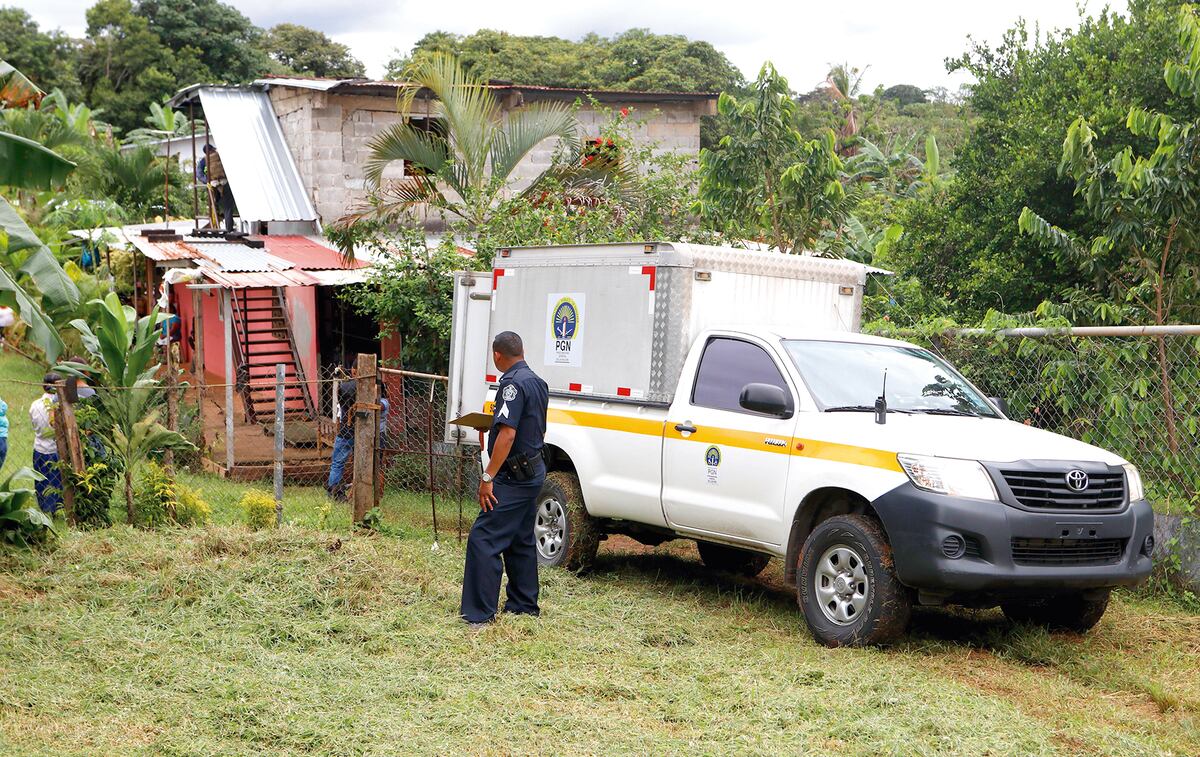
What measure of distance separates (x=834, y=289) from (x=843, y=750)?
475 cm

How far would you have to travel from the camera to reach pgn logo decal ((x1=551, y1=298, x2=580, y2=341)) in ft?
31.3

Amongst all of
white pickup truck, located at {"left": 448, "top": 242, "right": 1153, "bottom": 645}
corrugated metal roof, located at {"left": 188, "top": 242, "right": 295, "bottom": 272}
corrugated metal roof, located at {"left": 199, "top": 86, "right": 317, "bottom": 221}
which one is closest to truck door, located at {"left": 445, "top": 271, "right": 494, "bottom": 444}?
white pickup truck, located at {"left": 448, "top": 242, "right": 1153, "bottom": 645}

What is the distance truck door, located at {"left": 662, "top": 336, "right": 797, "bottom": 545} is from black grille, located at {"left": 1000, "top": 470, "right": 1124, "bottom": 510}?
4.66 feet

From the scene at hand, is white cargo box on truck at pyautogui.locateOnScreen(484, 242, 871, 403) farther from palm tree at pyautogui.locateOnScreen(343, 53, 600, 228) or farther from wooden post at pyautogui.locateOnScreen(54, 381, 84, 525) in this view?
palm tree at pyautogui.locateOnScreen(343, 53, 600, 228)

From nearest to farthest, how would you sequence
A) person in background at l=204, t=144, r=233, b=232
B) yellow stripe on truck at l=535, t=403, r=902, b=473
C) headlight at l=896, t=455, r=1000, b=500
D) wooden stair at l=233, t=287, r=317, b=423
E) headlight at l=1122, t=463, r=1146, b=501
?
headlight at l=896, t=455, r=1000, b=500 < yellow stripe on truck at l=535, t=403, r=902, b=473 < headlight at l=1122, t=463, r=1146, b=501 < wooden stair at l=233, t=287, r=317, b=423 < person in background at l=204, t=144, r=233, b=232

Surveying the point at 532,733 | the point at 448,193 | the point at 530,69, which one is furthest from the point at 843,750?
the point at 530,69

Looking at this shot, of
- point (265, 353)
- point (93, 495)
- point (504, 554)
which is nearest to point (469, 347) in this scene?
point (504, 554)

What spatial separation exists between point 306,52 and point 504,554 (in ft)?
164

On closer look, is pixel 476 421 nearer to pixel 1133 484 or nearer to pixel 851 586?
pixel 851 586

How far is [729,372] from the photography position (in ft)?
27.5

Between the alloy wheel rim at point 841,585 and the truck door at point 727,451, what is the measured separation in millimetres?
442

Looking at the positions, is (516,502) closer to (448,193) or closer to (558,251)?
(558,251)

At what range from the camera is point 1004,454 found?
6926 mm

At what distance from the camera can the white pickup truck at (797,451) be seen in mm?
6852
